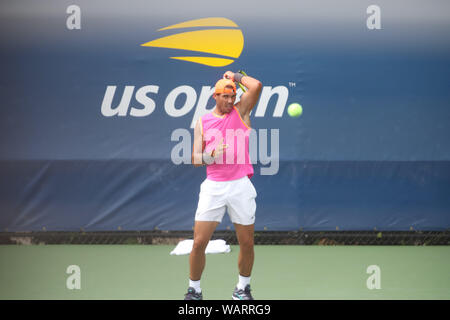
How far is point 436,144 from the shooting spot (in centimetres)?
655

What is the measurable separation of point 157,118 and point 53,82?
4.19 feet

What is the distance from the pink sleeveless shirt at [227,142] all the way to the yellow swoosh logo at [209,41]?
2520 millimetres

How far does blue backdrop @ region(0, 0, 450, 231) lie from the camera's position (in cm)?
655

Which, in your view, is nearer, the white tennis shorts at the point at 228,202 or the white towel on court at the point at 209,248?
the white tennis shorts at the point at 228,202

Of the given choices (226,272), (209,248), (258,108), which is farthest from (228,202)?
(258,108)

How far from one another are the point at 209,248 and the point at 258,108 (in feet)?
5.55

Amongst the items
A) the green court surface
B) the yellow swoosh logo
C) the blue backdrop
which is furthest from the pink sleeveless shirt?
the yellow swoosh logo

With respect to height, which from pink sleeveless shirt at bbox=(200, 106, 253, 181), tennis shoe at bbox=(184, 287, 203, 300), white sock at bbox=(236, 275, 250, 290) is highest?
pink sleeveless shirt at bbox=(200, 106, 253, 181)

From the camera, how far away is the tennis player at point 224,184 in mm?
4098

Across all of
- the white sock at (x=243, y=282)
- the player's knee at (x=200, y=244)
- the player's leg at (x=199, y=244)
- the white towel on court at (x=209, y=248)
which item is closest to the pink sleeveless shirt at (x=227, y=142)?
the player's leg at (x=199, y=244)

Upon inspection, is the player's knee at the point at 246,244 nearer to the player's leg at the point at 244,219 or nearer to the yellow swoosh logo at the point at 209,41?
the player's leg at the point at 244,219

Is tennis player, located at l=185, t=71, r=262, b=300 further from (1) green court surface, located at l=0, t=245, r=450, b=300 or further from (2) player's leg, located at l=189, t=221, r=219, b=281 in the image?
(1) green court surface, located at l=0, t=245, r=450, b=300

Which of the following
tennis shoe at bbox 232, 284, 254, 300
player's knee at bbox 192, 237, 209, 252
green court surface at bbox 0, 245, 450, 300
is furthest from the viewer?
green court surface at bbox 0, 245, 450, 300

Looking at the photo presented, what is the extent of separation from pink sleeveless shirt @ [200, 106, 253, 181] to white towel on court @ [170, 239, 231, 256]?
2.13m
